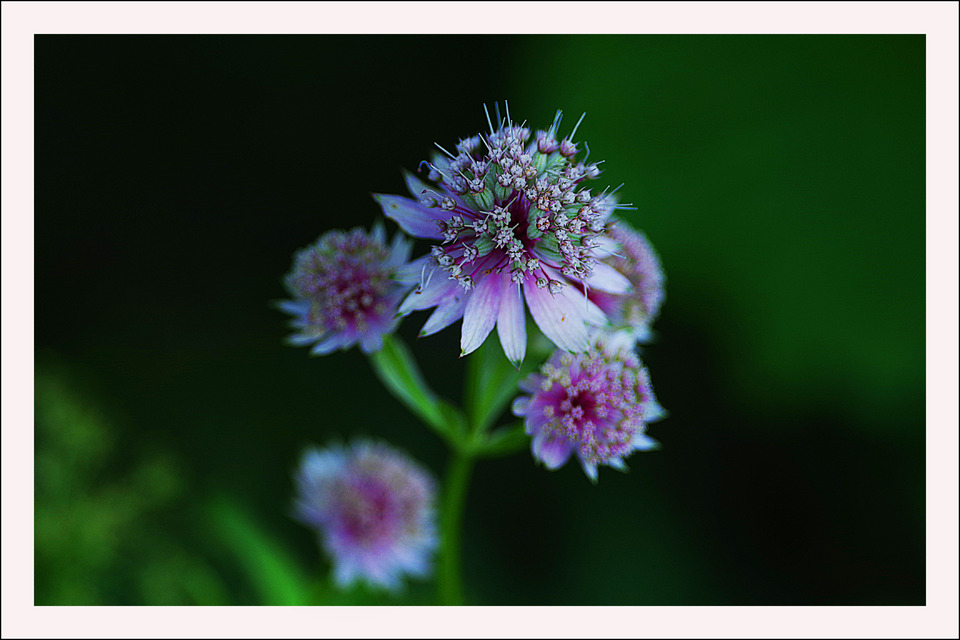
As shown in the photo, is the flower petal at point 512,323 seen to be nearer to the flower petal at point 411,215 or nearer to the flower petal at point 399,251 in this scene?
the flower petal at point 411,215

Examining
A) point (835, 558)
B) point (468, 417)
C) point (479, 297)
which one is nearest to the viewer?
point (479, 297)

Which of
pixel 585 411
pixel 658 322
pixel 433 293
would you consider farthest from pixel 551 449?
pixel 658 322

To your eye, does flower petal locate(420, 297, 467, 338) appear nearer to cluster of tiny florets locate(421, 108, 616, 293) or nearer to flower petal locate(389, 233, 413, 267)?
cluster of tiny florets locate(421, 108, 616, 293)

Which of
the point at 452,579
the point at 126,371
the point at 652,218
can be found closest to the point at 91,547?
the point at 126,371

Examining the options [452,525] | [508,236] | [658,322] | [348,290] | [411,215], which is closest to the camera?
[508,236]

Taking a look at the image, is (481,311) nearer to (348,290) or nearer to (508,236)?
(508,236)

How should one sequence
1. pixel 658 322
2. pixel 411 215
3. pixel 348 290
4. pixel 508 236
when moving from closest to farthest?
pixel 508 236
pixel 411 215
pixel 348 290
pixel 658 322

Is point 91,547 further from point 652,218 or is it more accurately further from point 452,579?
point 652,218
